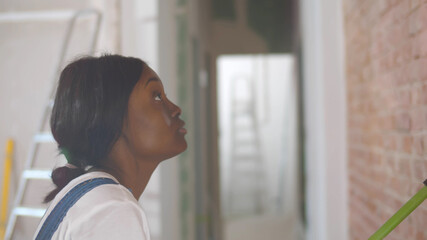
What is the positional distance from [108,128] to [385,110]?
1.20 metres

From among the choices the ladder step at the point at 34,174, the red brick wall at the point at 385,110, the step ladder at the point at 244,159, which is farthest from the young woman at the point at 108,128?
the step ladder at the point at 244,159

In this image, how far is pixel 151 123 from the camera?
0.86m

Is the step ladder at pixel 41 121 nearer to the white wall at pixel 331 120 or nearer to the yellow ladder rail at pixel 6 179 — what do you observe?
the yellow ladder rail at pixel 6 179

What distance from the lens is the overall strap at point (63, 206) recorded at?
0.75 meters

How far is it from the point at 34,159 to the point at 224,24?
400 centimetres

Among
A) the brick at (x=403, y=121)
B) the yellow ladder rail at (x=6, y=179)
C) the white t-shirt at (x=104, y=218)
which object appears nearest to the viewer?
the white t-shirt at (x=104, y=218)

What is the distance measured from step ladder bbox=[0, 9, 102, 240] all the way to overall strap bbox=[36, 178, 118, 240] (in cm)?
155

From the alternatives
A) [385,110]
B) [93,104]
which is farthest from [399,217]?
[385,110]

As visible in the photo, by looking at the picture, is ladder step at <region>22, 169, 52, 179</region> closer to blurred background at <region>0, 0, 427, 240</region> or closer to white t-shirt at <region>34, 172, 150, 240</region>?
blurred background at <region>0, 0, 427, 240</region>

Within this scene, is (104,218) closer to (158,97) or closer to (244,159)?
(158,97)

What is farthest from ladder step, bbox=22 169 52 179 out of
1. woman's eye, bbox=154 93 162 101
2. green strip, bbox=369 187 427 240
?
green strip, bbox=369 187 427 240

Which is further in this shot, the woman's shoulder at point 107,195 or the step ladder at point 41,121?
the step ladder at point 41,121

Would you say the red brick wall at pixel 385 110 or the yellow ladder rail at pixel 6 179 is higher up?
the red brick wall at pixel 385 110

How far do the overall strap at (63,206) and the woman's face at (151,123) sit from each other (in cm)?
12
